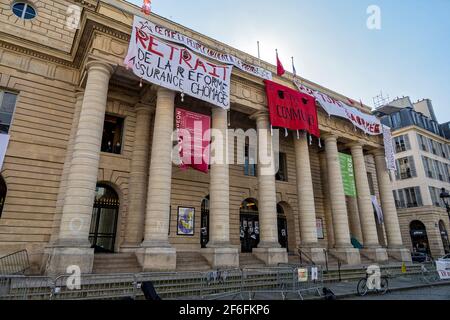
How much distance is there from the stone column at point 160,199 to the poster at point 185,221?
372 centimetres

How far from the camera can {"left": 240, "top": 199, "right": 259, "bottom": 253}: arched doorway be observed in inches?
782

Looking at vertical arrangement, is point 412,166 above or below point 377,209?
above

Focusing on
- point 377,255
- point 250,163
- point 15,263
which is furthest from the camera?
point 250,163

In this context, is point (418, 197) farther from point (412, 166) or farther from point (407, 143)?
point (407, 143)

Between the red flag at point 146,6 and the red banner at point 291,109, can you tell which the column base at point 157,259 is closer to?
the red banner at point 291,109

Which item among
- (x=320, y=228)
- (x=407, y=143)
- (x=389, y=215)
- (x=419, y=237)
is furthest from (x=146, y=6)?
(x=419, y=237)

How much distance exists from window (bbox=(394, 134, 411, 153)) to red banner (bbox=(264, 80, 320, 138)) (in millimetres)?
25598

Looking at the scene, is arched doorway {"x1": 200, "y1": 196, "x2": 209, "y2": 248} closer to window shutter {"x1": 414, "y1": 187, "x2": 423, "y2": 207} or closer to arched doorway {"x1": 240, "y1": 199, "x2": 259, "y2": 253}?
arched doorway {"x1": 240, "y1": 199, "x2": 259, "y2": 253}

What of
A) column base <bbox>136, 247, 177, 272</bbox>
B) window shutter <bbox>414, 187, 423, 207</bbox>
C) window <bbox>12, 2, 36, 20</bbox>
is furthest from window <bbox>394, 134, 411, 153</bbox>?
window <bbox>12, 2, 36, 20</bbox>

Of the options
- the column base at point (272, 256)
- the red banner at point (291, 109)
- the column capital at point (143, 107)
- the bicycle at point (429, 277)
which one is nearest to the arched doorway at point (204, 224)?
the column base at point (272, 256)

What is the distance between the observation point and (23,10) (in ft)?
54.2

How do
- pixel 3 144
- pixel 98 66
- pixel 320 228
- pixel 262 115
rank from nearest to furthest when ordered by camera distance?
pixel 3 144, pixel 98 66, pixel 262 115, pixel 320 228

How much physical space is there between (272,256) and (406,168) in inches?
1246

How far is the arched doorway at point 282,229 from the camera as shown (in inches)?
861
